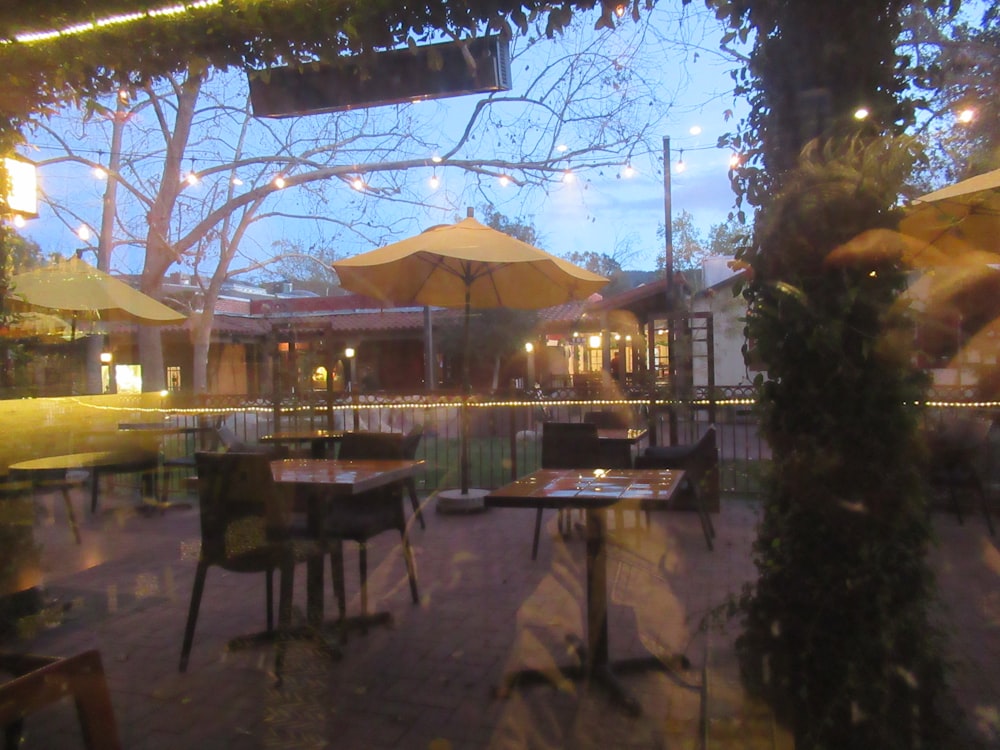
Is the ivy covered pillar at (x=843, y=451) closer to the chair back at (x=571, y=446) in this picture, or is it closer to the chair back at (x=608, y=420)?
the chair back at (x=571, y=446)

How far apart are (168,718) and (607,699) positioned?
178cm

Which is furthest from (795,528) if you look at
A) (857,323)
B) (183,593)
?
(183,593)

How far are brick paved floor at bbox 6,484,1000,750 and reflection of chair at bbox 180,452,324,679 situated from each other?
0.34m

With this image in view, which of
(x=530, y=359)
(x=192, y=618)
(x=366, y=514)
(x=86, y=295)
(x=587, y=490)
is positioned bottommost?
(x=192, y=618)

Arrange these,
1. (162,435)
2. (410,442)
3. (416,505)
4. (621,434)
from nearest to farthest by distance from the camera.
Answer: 1. (410,442)
2. (416,505)
3. (621,434)
4. (162,435)

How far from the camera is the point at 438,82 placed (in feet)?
13.6

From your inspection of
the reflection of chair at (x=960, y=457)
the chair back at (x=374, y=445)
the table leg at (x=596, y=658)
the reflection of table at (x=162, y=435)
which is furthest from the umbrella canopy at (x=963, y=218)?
the reflection of table at (x=162, y=435)

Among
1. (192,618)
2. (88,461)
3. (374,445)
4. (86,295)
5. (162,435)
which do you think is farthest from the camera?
(162,435)

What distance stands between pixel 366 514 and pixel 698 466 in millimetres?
2538

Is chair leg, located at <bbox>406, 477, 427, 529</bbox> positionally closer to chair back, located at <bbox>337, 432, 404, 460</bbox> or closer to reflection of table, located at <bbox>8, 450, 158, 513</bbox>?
chair back, located at <bbox>337, 432, 404, 460</bbox>

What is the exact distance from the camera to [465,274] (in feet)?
23.0

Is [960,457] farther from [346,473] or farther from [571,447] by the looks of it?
[346,473]

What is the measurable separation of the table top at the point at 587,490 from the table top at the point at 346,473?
638 mm

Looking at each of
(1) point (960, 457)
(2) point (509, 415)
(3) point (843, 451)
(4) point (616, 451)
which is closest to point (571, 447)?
(4) point (616, 451)
